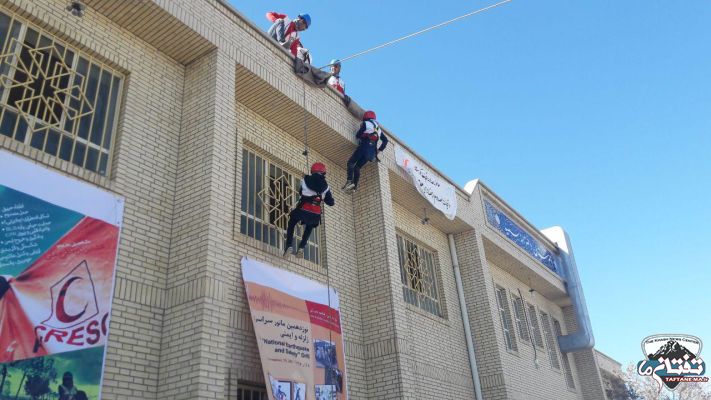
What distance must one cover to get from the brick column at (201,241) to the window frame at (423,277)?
16.4 ft

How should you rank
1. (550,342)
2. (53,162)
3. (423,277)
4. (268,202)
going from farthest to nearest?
(550,342) → (423,277) → (268,202) → (53,162)

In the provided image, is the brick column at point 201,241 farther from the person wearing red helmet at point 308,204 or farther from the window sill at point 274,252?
the person wearing red helmet at point 308,204

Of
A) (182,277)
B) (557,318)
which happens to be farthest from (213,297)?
(557,318)

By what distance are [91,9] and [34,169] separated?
8.53 feet

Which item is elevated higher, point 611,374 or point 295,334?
point 611,374

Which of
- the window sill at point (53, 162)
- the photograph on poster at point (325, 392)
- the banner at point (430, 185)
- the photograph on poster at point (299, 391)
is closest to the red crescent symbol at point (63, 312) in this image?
the window sill at point (53, 162)

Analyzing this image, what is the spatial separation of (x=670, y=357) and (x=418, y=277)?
43.6ft

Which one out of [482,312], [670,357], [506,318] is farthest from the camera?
[670,357]

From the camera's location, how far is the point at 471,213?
14469mm

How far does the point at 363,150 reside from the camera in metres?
10.5

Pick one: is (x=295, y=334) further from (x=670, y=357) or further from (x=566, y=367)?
(x=670, y=357)

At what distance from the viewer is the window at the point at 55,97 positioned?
6.26 metres

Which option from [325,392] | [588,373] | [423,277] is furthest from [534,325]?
[325,392]

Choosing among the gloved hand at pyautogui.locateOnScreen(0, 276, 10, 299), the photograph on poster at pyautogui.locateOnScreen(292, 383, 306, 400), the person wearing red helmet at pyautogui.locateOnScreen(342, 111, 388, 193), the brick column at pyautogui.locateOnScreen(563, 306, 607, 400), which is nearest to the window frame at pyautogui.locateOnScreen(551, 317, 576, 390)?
the brick column at pyautogui.locateOnScreen(563, 306, 607, 400)
